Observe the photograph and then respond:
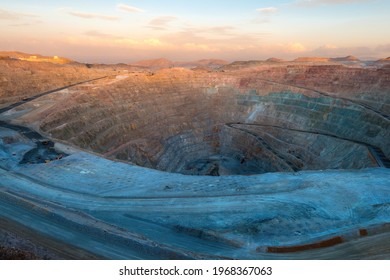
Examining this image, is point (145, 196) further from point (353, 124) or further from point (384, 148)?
point (353, 124)

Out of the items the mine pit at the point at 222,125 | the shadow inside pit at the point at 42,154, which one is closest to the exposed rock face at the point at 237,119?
the mine pit at the point at 222,125

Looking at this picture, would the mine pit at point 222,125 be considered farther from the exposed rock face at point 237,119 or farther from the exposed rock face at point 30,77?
the exposed rock face at point 30,77

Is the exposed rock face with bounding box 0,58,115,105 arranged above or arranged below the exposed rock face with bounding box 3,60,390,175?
above

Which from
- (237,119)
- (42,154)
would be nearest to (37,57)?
(237,119)

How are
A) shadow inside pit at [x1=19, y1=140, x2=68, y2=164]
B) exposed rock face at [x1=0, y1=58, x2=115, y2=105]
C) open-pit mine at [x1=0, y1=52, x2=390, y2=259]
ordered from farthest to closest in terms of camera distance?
exposed rock face at [x1=0, y1=58, x2=115, y2=105], shadow inside pit at [x1=19, y1=140, x2=68, y2=164], open-pit mine at [x1=0, y1=52, x2=390, y2=259]

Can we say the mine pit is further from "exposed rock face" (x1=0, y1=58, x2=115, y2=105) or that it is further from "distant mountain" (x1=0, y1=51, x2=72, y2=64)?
"distant mountain" (x1=0, y1=51, x2=72, y2=64)

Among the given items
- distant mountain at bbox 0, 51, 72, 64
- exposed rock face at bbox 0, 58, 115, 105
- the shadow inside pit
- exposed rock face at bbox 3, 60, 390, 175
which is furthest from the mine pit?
distant mountain at bbox 0, 51, 72, 64
